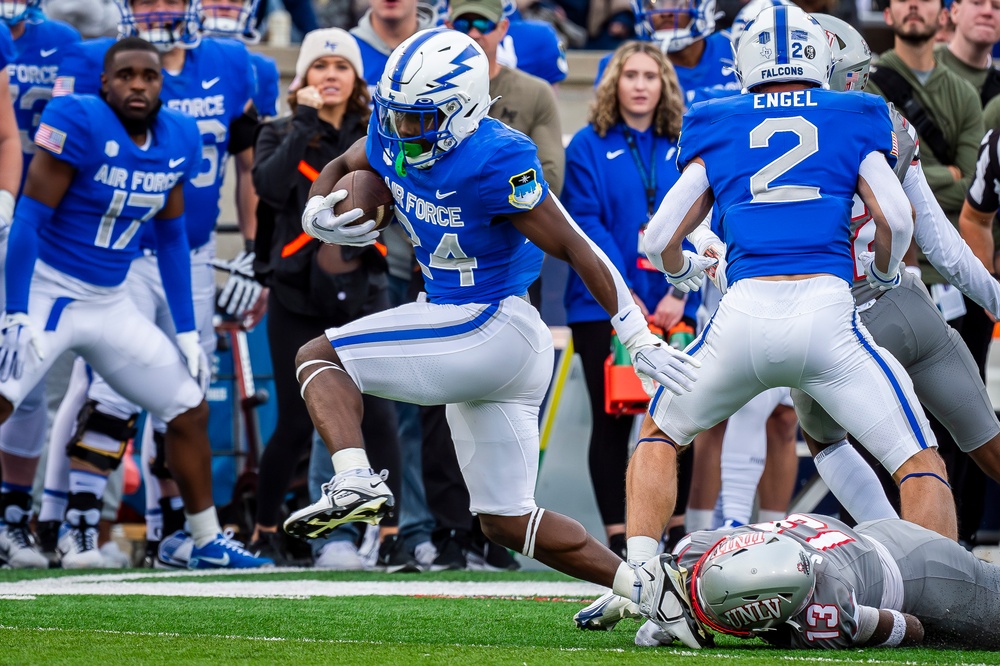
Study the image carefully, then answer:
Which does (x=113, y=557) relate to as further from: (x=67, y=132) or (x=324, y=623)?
(x=324, y=623)

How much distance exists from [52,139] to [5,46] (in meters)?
0.65

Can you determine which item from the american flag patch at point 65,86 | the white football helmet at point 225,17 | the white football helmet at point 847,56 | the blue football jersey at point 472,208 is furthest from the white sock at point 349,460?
the white football helmet at point 225,17

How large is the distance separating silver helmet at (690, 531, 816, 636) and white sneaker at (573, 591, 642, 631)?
1.87ft

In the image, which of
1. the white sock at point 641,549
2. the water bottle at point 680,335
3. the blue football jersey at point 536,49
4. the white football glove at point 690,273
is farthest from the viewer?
the blue football jersey at point 536,49

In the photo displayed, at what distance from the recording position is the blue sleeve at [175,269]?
662 centimetres

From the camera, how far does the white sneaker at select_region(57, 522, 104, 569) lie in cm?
671

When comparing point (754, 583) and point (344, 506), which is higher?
point (344, 506)

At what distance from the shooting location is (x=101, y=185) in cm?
639

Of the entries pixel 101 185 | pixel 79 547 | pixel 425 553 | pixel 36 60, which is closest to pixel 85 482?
pixel 79 547

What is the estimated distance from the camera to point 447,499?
262 inches

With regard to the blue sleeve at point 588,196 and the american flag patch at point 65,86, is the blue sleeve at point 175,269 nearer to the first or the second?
the american flag patch at point 65,86

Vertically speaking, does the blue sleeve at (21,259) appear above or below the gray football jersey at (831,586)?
Result: above

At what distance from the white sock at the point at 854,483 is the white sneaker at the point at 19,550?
3488mm

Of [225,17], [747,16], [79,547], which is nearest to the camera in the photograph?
[747,16]
